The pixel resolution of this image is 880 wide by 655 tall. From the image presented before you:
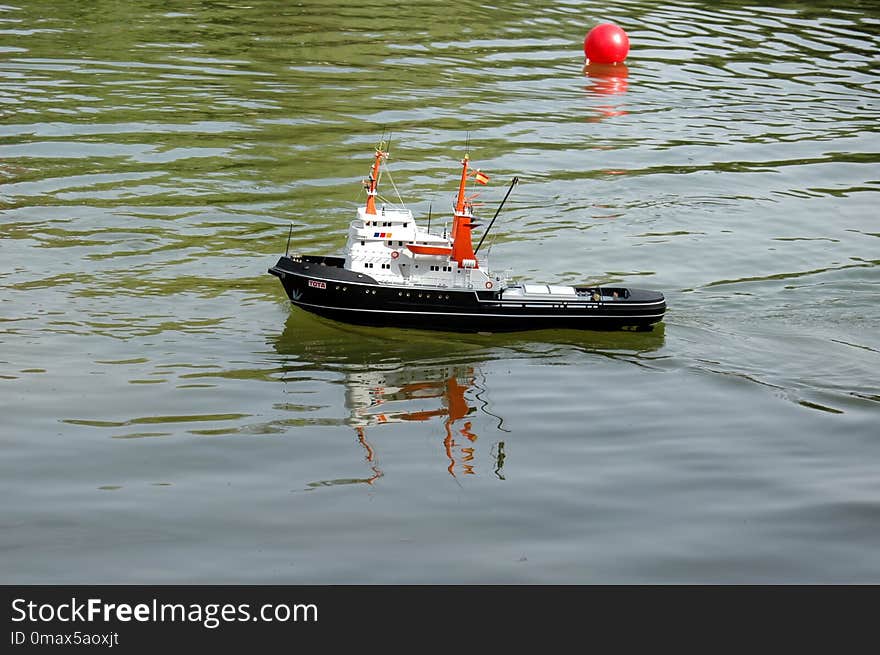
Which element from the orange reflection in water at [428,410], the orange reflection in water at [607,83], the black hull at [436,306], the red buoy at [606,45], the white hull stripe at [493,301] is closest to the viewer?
the orange reflection in water at [428,410]

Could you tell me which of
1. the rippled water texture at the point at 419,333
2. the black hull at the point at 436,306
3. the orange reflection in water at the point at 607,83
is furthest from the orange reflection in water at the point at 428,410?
the orange reflection in water at the point at 607,83

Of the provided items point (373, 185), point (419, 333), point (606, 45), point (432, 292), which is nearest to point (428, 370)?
point (419, 333)

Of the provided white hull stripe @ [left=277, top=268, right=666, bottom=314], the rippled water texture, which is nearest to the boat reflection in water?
the rippled water texture

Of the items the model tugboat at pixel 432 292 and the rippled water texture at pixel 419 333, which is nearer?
the rippled water texture at pixel 419 333

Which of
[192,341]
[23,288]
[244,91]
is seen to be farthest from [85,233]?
[244,91]

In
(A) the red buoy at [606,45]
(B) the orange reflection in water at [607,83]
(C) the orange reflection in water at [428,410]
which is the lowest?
(C) the orange reflection in water at [428,410]

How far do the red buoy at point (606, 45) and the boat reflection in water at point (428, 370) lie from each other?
39.8m

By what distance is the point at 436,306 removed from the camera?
1714 inches

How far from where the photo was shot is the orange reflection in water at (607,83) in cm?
7212

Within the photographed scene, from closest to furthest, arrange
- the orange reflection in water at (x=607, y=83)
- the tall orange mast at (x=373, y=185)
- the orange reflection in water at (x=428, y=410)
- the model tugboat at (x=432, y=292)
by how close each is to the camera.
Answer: the orange reflection in water at (x=428, y=410) → the model tugboat at (x=432, y=292) → the tall orange mast at (x=373, y=185) → the orange reflection in water at (x=607, y=83)

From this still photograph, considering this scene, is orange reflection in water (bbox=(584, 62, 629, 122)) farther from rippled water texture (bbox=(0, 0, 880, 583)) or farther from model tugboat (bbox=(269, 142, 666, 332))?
model tugboat (bbox=(269, 142, 666, 332))

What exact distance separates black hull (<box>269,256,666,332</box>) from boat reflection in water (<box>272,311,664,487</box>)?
0.47 metres

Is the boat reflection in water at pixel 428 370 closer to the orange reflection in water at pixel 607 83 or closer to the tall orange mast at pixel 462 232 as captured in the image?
the tall orange mast at pixel 462 232

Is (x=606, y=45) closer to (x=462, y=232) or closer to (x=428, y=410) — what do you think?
(x=462, y=232)
